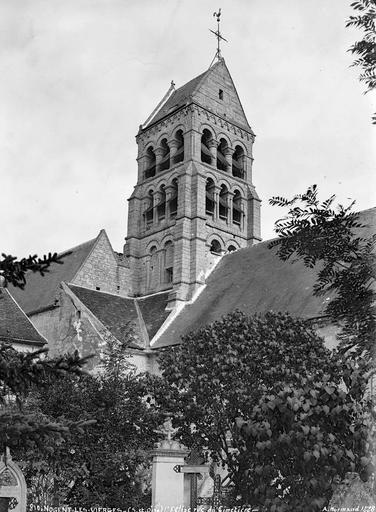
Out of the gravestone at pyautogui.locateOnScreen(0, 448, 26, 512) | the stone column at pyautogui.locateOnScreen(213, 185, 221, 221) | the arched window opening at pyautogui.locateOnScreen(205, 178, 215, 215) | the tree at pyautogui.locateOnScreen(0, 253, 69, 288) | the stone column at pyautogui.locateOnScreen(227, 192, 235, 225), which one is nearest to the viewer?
the tree at pyautogui.locateOnScreen(0, 253, 69, 288)

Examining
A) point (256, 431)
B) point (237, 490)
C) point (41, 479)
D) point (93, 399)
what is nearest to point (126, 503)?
point (41, 479)

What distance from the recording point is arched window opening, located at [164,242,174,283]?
34.3 metres

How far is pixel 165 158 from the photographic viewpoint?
38.2 meters

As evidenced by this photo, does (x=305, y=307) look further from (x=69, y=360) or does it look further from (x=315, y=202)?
(x=69, y=360)

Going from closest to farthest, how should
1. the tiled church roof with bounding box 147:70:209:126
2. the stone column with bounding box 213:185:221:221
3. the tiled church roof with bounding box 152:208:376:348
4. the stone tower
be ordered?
the tiled church roof with bounding box 152:208:376:348, the stone tower, the stone column with bounding box 213:185:221:221, the tiled church roof with bounding box 147:70:209:126

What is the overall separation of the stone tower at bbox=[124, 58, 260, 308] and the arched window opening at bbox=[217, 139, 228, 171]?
0.05 metres

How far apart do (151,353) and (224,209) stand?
1085cm

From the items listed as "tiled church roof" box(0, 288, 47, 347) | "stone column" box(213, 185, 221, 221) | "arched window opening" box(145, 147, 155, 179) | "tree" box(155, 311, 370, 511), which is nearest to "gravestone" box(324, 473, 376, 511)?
"tree" box(155, 311, 370, 511)

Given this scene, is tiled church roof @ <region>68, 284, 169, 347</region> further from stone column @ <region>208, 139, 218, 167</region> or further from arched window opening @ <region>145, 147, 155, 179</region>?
arched window opening @ <region>145, 147, 155, 179</region>

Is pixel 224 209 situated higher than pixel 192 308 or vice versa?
pixel 224 209

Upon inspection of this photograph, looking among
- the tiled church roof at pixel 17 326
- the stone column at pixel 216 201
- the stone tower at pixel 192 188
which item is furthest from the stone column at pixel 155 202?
the tiled church roof at pixel 17 326

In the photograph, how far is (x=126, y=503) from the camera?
1505 centimetres

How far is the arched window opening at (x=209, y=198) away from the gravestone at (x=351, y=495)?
89.2 feet

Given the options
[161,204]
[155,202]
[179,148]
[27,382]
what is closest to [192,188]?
[161,204]
